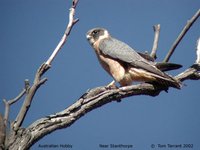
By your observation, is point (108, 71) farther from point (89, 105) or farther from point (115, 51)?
point (89, 105)

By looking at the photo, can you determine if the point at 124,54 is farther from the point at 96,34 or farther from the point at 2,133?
the point at 2,133

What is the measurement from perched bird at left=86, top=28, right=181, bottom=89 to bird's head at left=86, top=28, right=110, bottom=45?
0.39 ft

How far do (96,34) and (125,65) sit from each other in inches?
44.9

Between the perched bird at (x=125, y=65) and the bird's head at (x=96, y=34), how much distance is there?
0.39 ft

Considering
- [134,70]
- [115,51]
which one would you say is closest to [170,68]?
[134,70]

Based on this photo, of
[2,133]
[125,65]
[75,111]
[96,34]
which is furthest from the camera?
[96,34]

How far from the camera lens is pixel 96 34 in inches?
224

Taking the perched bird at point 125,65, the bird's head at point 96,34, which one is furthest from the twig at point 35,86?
the bird's head at point 96,34

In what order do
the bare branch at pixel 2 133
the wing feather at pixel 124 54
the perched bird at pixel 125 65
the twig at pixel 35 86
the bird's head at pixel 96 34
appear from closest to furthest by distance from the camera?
the bare branch at pixel 2 133
the twig at pixel 35 86
the perched bird at pixel 125 65
the wing feather at pixel 124 54
the bird's head at pixel 96 34

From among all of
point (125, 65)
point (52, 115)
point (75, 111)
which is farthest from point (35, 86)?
point (125, 65)

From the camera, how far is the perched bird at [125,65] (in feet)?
13.9

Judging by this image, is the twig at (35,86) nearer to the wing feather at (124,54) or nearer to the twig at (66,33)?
the twig at (66,33)

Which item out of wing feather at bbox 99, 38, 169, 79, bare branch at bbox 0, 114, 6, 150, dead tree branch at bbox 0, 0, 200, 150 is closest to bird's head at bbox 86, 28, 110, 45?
wing feather at bbox 99, 38, 169, 79

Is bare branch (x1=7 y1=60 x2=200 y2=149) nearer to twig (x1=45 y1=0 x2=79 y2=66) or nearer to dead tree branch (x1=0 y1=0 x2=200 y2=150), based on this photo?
dead tree branch (x1=0 y1=0 x2=200 y2=150)
